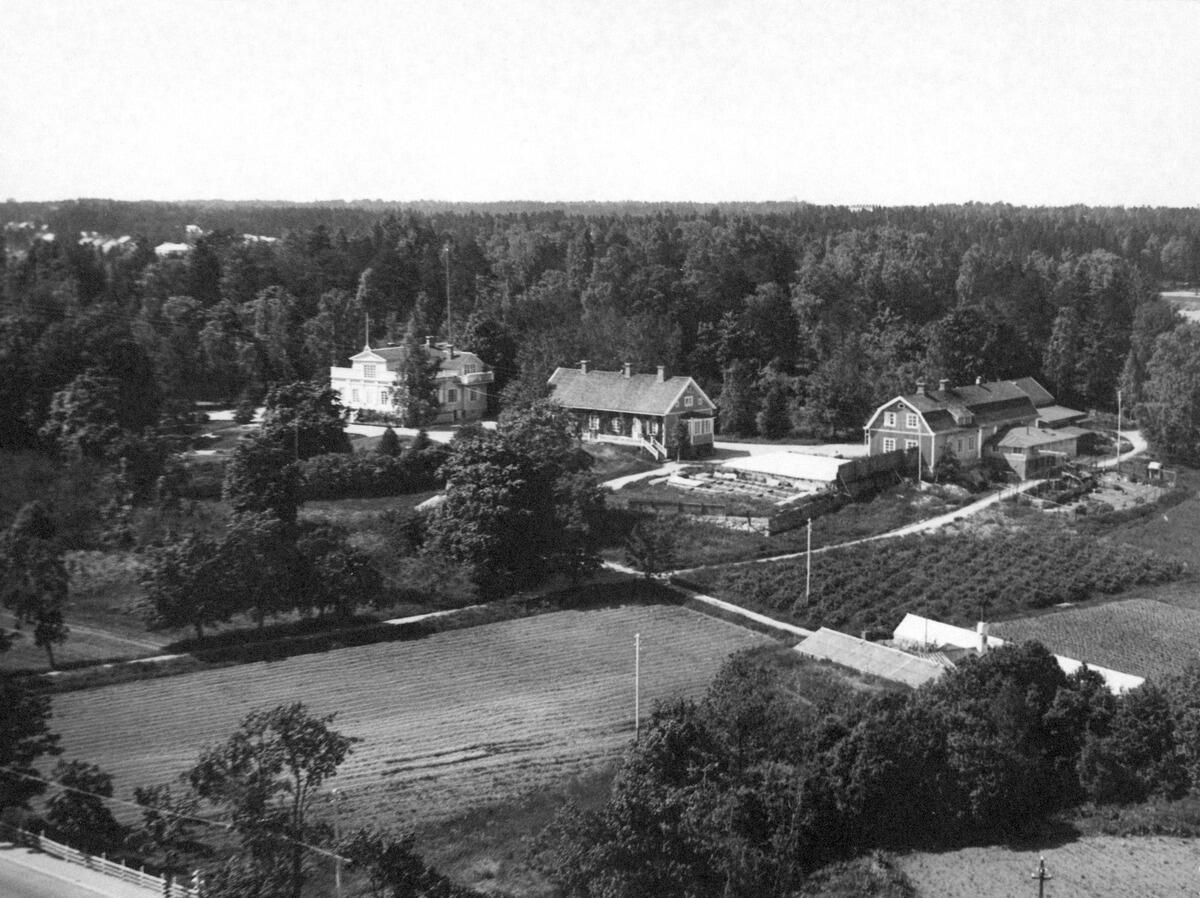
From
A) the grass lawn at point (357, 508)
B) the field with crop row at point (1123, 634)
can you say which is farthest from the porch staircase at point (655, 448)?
the field with crop row at point (1123, 634)

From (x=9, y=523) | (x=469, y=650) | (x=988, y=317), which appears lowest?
(x=469, y=650)

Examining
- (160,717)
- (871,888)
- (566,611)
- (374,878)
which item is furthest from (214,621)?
(871,888)

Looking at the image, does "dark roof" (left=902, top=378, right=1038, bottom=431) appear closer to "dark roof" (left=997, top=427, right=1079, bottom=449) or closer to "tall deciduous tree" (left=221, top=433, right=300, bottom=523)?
"dark roof" (left=997, top=427, right=1079, bottom=449)

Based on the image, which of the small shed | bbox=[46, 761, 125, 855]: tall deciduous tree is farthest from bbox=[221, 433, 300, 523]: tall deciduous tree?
the small shed

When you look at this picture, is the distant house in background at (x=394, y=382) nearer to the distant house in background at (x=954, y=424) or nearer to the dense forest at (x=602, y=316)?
the dense forest at (x=602, y=316)

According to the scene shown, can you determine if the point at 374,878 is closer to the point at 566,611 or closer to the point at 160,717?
the point at 160,717

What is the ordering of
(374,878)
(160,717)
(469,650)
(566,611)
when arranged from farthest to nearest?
(566,611) → (469,650) → (160,717) → (374,878)
